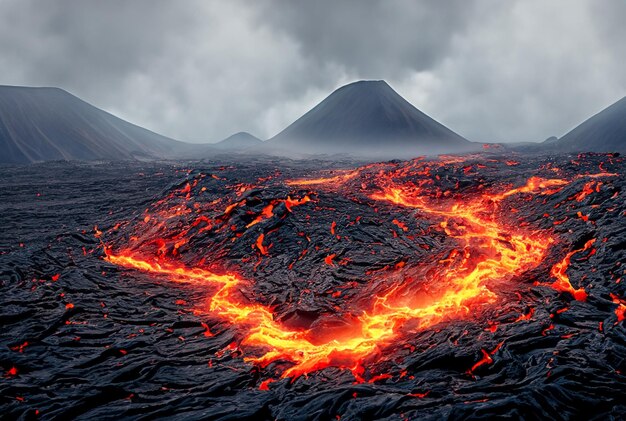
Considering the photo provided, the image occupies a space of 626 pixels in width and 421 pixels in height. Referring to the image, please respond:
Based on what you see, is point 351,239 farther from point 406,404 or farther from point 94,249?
point 94,249

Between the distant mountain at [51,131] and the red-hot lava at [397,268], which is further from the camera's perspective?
the distant mountain at [51,131]

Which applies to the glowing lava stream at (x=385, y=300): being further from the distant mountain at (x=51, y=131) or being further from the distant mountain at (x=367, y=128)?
the distant mountain at (x=367, y=128)

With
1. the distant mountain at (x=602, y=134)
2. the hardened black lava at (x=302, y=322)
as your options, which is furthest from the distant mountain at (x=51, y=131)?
the distant mountain at (x=602, y=134)

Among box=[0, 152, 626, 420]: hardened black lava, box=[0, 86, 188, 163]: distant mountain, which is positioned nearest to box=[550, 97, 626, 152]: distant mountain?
box=[0, 152, 626, 420]: hardened black lava

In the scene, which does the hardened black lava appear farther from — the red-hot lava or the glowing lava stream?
the glowing lava stream

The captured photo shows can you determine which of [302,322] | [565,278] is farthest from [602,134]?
[302,322]

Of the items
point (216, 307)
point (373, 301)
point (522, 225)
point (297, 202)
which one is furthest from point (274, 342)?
point (522, 225)
